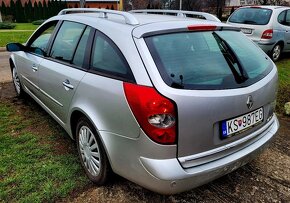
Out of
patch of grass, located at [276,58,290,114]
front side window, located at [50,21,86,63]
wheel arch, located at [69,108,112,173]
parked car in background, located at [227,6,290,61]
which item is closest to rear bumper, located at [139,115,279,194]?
wheel arch, located at [69,108,112,173]

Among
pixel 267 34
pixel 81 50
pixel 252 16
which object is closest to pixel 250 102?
pixel 81 50

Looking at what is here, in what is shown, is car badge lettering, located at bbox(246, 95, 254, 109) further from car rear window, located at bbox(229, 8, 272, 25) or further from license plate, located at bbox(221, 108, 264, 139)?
car rear window, located at bbox(229, 8, 272, 25)

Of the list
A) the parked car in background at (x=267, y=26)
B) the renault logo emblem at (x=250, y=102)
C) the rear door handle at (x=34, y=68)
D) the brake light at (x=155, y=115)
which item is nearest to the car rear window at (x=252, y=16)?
the parked car in background at (x=267, y=26)

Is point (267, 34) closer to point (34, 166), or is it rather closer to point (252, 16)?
point (252, 16)

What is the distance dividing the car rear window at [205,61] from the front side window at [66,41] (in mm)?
1128

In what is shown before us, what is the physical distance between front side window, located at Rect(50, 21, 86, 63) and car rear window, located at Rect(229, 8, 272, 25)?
23.1 ft

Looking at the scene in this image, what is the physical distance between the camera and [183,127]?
2232 mm

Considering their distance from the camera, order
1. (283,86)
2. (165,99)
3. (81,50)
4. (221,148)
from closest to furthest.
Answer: (165,99) → (221,148) → (81,50) → (283,86)

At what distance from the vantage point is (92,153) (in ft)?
9.61

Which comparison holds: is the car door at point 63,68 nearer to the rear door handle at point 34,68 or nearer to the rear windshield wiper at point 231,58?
the rear door handle at point 34,68

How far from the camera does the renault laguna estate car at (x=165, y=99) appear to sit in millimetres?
2244

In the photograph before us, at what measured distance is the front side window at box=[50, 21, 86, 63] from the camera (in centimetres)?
331

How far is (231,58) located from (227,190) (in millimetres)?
1201

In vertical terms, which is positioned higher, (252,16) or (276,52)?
(252,16)
